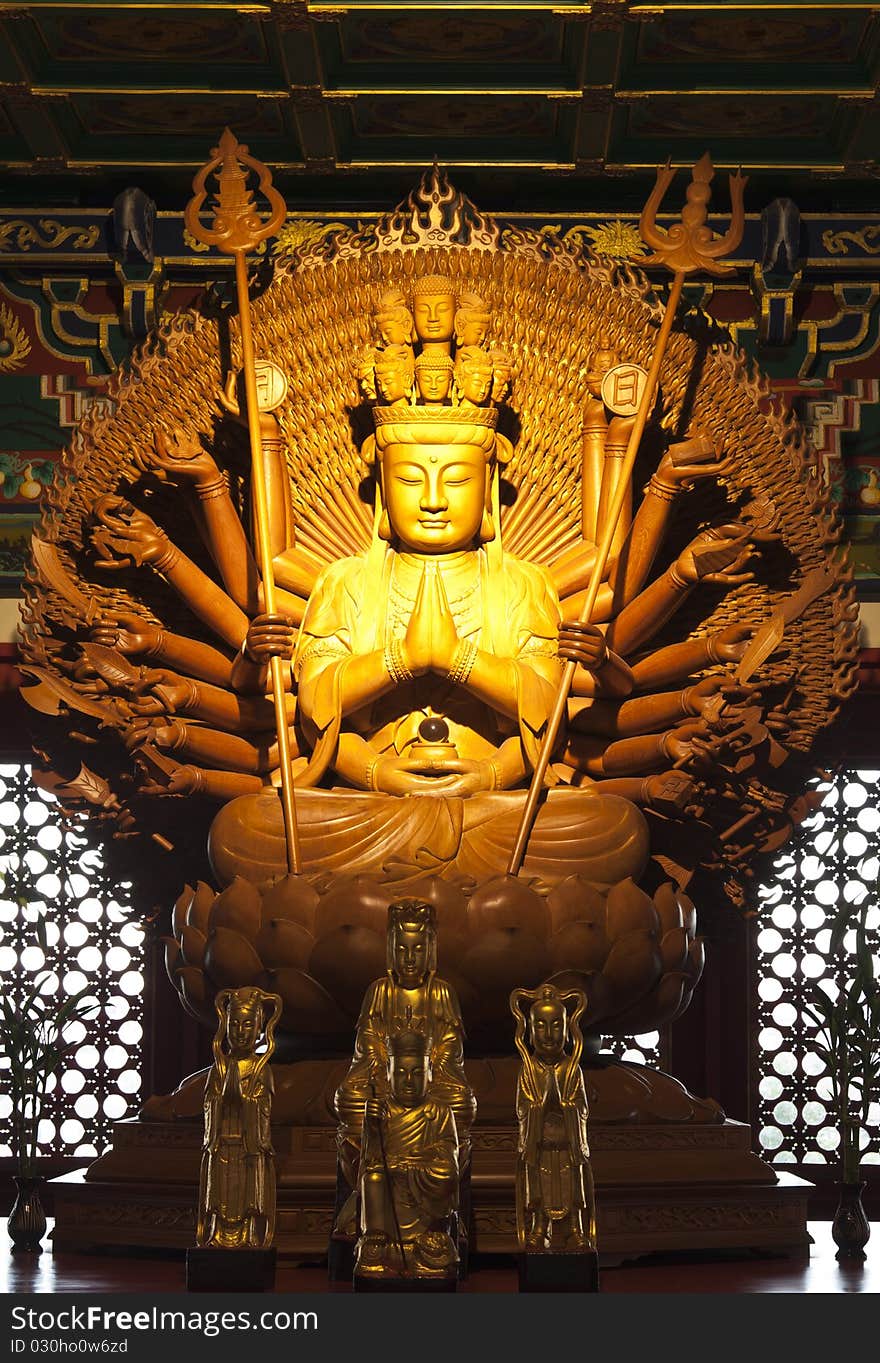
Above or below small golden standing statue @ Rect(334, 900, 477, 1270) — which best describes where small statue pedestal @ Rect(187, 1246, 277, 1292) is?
below

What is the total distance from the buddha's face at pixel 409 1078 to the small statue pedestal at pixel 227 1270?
0.40 metres

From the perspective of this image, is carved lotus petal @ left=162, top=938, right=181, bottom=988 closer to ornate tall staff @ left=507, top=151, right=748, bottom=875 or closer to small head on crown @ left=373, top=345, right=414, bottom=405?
ornate tall staff @ left=507, top=151, right=748, bottom=875

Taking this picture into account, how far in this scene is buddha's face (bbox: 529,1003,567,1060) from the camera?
3.91m

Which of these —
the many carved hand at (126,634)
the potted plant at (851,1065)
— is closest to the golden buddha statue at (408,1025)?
the potted plant at (851,1065)

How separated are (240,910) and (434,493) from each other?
1422 millimetres

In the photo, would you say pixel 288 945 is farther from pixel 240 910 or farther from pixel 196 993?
pixel 196 993

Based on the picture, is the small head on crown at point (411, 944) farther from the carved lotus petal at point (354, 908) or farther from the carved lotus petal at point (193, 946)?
the carved lotus petal at point (193, 946)

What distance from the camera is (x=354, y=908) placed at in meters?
4.64

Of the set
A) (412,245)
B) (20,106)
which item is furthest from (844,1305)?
(20,106)

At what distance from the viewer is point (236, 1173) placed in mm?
3859

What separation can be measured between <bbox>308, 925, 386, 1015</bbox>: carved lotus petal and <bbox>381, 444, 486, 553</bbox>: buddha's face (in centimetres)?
146

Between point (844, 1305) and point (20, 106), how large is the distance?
4.37m

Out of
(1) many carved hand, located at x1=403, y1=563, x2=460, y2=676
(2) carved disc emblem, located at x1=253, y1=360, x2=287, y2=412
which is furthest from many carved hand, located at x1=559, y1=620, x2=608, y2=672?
(2) carved disc emblem, located at x1=253, y1=360, x2=287, y2=412

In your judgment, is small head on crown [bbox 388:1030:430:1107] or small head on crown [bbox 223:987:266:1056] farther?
small head on crown [bbox 223:987:266:1056]
